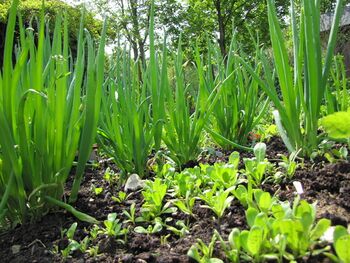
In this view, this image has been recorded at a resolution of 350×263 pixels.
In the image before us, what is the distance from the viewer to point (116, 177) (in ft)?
4.21

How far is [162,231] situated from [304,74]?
559 mm

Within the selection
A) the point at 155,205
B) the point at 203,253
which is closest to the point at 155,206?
the point at 155,205

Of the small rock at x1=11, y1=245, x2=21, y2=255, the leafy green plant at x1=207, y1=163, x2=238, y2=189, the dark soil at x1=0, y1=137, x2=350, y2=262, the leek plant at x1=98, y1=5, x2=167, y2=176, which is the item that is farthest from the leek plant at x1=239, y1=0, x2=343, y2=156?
the small rock at x1=11, y1=245, x2=21, y2=255

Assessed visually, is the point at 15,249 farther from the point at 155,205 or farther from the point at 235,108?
the point at 235,108

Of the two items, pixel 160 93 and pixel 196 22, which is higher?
pixel 196 22

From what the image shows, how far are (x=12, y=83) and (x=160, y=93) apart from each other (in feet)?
1.69

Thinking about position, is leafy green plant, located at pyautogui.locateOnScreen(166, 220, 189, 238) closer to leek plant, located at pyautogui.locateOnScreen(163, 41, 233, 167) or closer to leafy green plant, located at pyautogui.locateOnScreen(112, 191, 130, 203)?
leafy green plant, located at pyautogui.locateOnScreen(112, 191, 130, 203)

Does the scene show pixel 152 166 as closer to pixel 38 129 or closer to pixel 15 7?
pixel 38 129

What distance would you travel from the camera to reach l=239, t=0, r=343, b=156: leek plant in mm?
944

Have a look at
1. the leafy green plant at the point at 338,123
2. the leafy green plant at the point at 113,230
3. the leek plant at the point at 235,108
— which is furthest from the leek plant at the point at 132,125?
the leafy green plant at the point at 338,123

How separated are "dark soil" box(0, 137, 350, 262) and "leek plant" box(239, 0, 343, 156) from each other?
0.10 meters

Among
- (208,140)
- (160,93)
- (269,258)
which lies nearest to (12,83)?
(160,93)

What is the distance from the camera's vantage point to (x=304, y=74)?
3.25 feet

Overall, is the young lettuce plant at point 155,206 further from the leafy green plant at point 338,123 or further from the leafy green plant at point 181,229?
the leafy green plant at point 338,123
